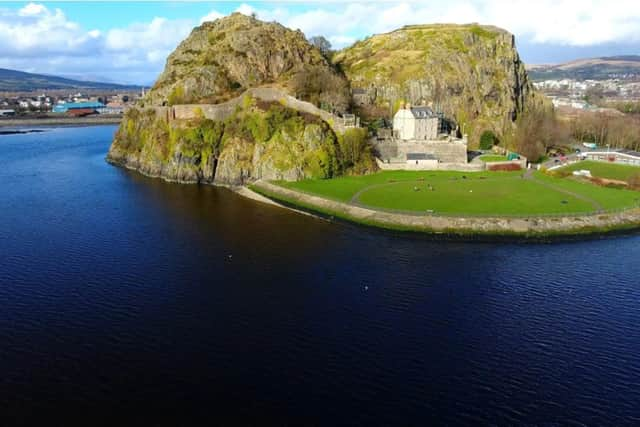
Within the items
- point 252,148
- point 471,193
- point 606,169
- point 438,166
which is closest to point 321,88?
point 252,148

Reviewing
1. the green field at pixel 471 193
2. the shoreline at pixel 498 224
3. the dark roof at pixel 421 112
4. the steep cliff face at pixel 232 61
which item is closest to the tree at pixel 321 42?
the steep cliff face at pixel 232 61

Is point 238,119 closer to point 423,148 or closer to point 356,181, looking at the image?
point 356,181

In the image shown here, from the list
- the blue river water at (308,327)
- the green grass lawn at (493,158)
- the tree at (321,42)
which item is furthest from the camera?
the tree at (321,42)

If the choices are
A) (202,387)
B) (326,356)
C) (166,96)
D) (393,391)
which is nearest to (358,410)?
(393,391)

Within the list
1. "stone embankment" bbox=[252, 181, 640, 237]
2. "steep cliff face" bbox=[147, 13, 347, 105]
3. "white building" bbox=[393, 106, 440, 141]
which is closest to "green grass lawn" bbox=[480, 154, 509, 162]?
"white building" bbox=[393, 106, 440, 141]

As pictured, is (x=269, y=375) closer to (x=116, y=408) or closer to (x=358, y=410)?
(x=358, y=410)

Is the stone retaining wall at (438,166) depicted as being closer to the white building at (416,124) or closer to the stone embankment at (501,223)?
the white building at (416,124)

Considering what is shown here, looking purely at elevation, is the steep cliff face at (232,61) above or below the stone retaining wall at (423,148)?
above
